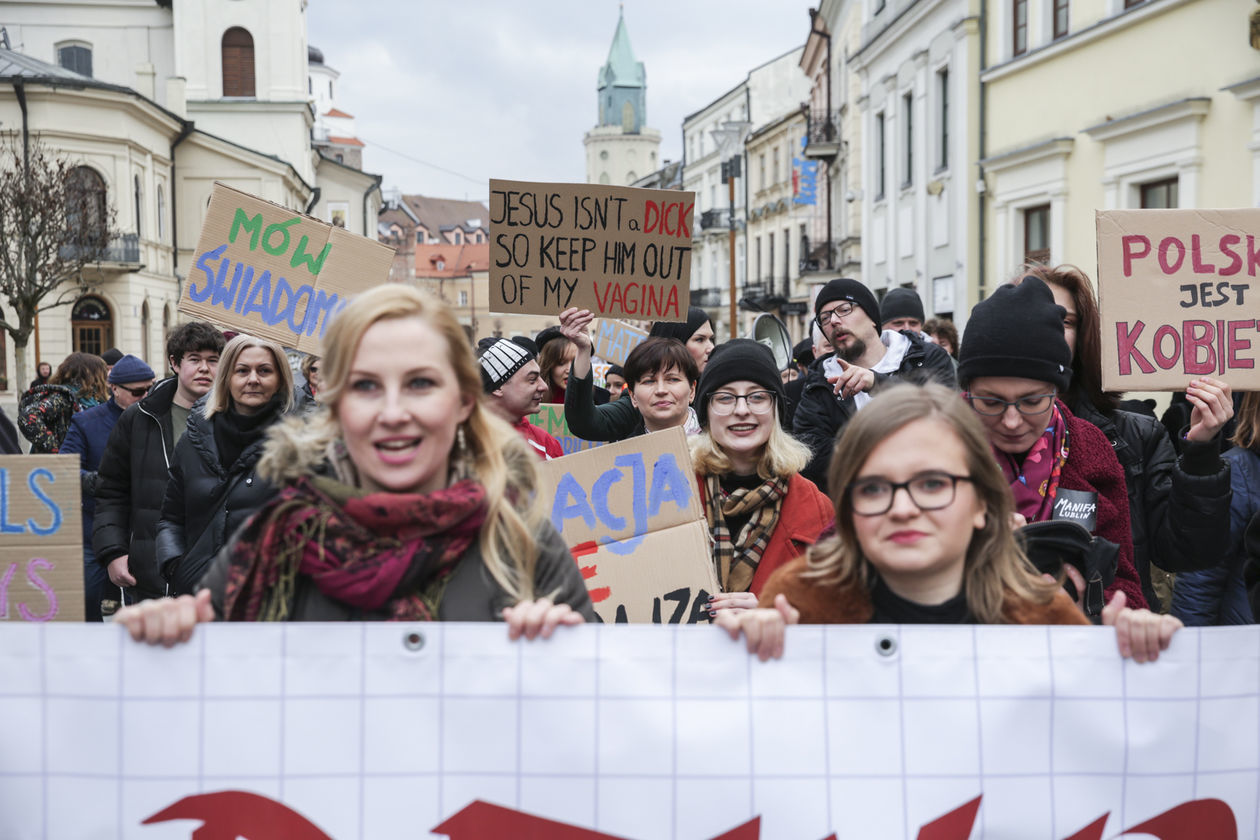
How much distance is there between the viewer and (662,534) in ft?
12.1

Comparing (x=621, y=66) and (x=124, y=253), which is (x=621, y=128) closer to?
(x=621, y=66)

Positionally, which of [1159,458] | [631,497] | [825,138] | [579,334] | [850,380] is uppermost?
[825,138]

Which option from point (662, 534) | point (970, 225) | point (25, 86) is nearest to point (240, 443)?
point (662, 534)

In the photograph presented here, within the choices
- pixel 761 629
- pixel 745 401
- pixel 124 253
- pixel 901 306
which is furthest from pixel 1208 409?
pixel 124 253

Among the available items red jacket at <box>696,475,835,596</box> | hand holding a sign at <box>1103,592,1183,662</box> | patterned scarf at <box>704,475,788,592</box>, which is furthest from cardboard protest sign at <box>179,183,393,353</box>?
hand holding a sign at <box>1103,592,1183,662</box>

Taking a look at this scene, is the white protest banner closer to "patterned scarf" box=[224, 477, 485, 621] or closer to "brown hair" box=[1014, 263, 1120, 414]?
"patterned scarf" box=[224, 477, 485, 621]

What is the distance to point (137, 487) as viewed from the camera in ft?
17.7

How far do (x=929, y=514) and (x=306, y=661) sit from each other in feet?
3.76

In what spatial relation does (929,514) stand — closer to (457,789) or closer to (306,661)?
(457,789)

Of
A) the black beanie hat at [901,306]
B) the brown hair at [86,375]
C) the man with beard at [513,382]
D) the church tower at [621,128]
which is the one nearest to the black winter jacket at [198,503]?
the man with beard at [513,382]

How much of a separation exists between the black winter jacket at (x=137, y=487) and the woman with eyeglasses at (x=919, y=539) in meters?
3.61

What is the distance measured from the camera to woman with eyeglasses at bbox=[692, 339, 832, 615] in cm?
365

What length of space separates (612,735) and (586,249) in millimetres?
3772

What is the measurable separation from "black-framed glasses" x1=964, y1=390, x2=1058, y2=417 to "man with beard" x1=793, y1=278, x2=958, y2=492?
131 cm
